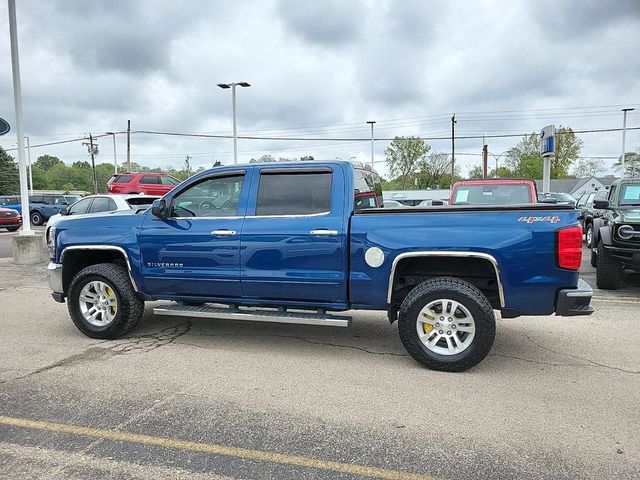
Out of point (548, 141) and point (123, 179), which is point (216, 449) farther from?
Answer: point (123, 179)

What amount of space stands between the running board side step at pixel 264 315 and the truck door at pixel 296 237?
0.17m

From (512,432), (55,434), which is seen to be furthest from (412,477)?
(55,434)

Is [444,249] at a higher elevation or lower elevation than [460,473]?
higher

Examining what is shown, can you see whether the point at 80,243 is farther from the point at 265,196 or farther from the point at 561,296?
the point at 561,296

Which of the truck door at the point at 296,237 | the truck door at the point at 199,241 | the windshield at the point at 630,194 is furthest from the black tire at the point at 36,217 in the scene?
the windshield at the point at 630,194

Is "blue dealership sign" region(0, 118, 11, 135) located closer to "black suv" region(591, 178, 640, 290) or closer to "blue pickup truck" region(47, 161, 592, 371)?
"blue pickup truck" region(47, 161, 592, 371)

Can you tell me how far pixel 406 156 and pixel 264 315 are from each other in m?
68.9

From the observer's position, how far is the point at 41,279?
32.8 ft

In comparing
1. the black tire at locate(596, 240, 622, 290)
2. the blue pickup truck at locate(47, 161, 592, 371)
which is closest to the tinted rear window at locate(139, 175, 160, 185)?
the blue pickup truck at locate(47, 161, 592, 371)

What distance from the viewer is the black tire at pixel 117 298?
5500 mm

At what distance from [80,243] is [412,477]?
4481 mm

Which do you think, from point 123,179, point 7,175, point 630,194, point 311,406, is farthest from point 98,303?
point 7,175

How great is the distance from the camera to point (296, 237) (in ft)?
15.9

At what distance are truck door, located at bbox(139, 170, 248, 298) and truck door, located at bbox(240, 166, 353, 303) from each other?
154 millimetres
